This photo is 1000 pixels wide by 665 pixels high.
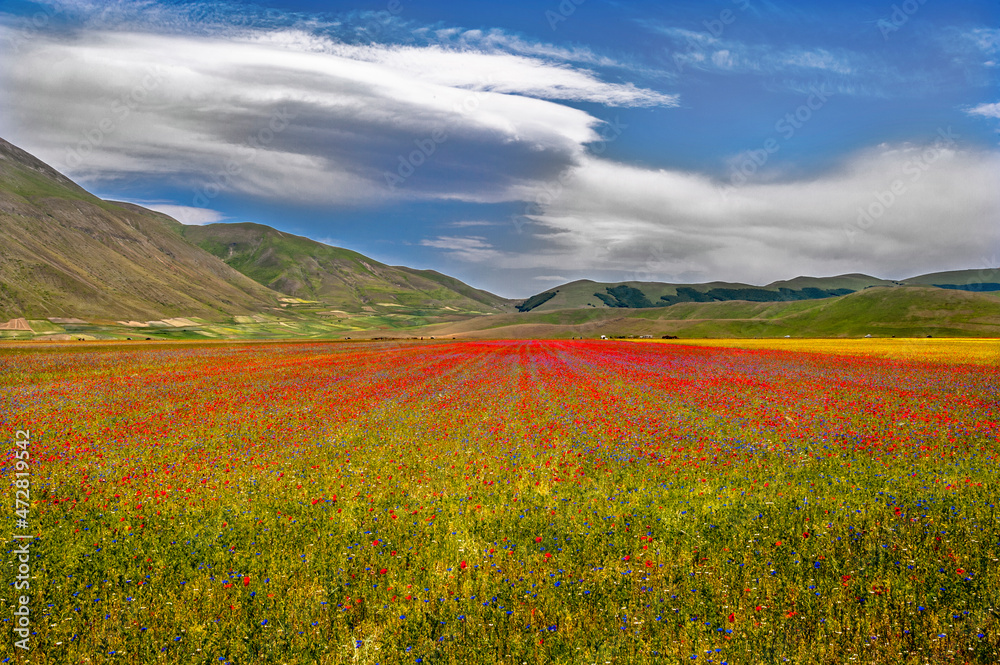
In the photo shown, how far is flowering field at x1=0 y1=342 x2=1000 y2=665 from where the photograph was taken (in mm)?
5953

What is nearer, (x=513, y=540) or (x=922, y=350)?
(x=513, y=540)

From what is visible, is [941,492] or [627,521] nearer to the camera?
[627,521]

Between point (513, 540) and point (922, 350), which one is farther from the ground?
point (922, 350)

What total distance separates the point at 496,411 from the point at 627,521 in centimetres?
1283

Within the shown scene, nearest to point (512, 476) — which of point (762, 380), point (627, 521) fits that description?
point (627, 521)

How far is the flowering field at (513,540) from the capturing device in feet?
19.5

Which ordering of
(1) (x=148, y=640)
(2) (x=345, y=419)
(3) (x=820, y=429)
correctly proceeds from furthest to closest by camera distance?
1. (2) (x=345, y=419)
2. (3) (x=820, y=429)
3. (1) (x=148, y=640)

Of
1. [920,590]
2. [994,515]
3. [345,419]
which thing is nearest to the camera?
[920,590]

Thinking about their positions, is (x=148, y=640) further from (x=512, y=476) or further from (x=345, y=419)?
(x=345, y=419)

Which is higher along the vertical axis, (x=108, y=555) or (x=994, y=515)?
(x=994, y=515)

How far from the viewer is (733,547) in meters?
8.24

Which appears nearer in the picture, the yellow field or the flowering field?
the flowering field

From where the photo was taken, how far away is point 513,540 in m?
8.86

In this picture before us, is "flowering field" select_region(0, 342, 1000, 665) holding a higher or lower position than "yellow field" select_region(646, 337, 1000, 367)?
lower
